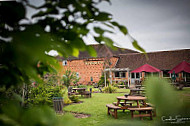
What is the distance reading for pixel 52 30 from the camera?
0.90 m

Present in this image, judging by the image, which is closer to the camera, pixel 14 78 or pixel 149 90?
pixel 149 90

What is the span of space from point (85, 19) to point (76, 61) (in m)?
41.2

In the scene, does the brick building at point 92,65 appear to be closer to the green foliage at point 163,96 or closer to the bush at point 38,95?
the bush at point 38,95

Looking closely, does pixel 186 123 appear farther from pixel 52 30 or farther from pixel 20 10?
pixel 52 30

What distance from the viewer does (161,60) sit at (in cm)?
3506

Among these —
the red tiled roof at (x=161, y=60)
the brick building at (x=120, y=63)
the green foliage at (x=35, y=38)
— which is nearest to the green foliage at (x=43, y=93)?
the green foliage at (x=35, y=38)

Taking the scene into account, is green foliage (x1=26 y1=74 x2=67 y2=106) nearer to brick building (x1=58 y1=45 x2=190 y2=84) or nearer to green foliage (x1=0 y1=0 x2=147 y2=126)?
green foliage (x1=0 y1=0 x2=147 y2=126)

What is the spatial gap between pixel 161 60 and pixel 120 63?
844 cm

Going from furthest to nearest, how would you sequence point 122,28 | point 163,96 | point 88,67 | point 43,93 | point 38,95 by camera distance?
point 88,67 → point 43,93 → point 38,95 → point 122,28 → point 163,96

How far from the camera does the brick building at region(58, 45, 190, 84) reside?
3384 centimetres

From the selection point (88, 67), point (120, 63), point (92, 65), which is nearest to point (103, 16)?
point (120, 63)

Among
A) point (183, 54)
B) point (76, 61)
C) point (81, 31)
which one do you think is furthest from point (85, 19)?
point (76, 61)

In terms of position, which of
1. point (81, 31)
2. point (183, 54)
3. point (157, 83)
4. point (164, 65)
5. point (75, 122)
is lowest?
point (75, 122)

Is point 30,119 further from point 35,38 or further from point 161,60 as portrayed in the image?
point 161,60
